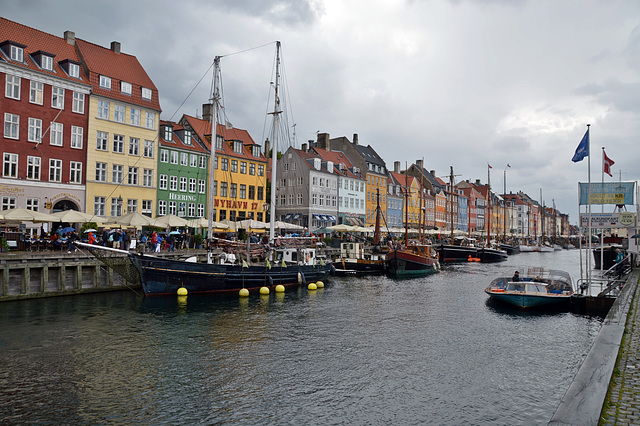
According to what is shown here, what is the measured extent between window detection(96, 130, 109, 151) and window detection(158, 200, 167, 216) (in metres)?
8.16

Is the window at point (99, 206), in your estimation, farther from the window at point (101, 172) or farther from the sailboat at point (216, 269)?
the sailboat at point (216, 269)

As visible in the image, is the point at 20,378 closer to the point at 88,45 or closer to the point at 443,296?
the point at 443,296

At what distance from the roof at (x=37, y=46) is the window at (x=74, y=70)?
0.37 meters

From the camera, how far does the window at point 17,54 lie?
3788 cm

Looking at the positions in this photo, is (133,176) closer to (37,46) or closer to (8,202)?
(8,202)

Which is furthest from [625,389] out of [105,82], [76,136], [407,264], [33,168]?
[105,82]

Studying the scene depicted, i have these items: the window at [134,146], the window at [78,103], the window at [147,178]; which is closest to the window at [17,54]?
the window at [78,103]

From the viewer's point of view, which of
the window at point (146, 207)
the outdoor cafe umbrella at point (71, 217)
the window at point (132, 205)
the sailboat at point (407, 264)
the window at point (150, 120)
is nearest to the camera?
the outdoor cafe umbrella at point (71, 217)

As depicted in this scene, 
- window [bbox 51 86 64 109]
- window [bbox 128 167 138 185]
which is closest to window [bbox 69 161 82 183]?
window [bbox 51 86 64 109]

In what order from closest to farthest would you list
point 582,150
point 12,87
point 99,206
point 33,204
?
point 582,150
point 12,87
point 33,204
point 99,206

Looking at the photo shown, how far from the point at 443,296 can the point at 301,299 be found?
10.0m

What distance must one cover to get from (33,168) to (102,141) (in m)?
7.13

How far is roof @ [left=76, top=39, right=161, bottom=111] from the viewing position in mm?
44844

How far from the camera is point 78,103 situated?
139ft
